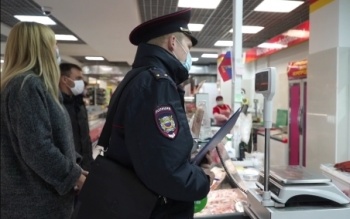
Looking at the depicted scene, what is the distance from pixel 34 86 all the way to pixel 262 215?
1164mm

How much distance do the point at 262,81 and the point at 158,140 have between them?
1.76 ft

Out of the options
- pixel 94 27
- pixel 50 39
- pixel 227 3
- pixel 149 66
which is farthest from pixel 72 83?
pixel 94 27

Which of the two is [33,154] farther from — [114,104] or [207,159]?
[207,159]

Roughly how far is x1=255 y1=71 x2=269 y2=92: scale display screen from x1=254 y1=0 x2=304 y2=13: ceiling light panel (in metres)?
4.17

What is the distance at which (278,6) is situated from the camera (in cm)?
544

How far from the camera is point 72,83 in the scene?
3141 mm

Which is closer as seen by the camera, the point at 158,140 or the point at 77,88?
the point at 158,140

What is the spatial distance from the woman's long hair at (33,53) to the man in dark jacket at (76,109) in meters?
1.45

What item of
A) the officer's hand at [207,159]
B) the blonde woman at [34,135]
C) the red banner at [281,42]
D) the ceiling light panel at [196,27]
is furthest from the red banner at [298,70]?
the blonde woman at [34,135]

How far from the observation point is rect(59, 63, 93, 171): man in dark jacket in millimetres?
3105

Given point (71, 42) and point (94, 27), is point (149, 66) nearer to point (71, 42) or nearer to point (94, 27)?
point (94, 27)

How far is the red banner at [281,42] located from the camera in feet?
20.9

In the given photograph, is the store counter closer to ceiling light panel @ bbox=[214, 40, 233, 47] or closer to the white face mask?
ceiling light panel @ bbox=[214, 40, 233, 47]

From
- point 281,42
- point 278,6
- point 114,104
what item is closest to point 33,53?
point 114,104
